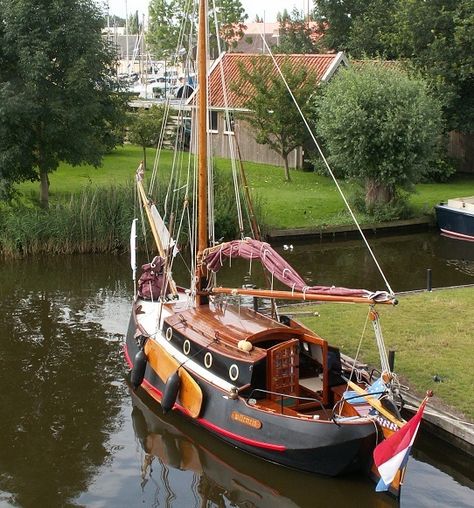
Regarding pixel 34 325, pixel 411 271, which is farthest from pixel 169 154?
pixel 34 325

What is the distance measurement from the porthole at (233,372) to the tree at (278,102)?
24.5 meters

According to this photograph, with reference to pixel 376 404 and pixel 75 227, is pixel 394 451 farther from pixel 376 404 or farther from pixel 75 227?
pixel 75 227

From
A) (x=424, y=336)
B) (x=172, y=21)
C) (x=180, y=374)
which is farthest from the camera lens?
(x=172, y=21)

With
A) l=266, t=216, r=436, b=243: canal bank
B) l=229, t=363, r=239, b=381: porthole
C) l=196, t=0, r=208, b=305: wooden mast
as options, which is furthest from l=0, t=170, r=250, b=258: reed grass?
l=229, t=363, r=239, b=381: porthole

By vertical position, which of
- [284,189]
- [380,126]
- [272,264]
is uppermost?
[380,126]

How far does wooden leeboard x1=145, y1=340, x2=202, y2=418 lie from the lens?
15328 millimetres

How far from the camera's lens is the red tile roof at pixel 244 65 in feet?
136

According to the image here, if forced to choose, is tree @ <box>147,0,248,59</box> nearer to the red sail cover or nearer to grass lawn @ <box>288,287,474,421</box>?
grass lawn @ <box>288,287,474,421</box>

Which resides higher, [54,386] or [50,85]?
[50,85]

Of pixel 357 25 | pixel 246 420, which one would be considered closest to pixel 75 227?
pixel 246 420

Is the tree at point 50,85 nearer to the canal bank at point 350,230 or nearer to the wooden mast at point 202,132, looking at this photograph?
the canal bank at point 350,230

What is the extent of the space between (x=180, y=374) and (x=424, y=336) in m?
6.20

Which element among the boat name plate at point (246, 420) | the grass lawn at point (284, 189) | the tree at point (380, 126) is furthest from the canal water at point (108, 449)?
the tree at point (380, 126)

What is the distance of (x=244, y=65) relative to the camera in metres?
40.8
